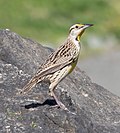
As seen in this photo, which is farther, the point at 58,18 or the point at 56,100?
the point at 58,18

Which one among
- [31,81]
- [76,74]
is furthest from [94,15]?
[31,81]

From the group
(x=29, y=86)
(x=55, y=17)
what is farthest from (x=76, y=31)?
(x=55, y=17)

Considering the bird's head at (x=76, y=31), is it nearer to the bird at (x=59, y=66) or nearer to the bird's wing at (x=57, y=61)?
the bird at (x=59, y=66)

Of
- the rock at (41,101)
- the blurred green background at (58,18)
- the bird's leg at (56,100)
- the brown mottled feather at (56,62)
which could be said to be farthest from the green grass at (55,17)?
the bird's leg at (56,100)

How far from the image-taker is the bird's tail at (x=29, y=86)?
422 inches

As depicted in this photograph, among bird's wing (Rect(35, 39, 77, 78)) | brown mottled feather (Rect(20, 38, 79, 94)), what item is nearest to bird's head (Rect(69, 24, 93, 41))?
brown mottled feather (Rect(20, 38, 79, 94))

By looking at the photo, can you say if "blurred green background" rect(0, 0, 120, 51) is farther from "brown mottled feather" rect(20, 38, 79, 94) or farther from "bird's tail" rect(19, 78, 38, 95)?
"bird's tail" rect(19, 78, 38, 95)

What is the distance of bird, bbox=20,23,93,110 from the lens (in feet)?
35.6

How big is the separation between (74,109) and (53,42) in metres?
16.2

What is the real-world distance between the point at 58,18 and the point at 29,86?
60.9 feet

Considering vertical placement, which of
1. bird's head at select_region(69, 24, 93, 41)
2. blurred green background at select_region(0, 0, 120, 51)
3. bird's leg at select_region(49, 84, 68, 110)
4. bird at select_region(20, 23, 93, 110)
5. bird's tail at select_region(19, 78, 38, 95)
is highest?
blurred green background at select_region(0, 0, 120, 51)

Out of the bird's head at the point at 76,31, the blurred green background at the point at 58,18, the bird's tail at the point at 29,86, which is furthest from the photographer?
the blurred green background at the point at 58,18

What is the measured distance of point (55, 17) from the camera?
95.5 ft

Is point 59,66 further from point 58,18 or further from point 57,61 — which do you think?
point 58,18
